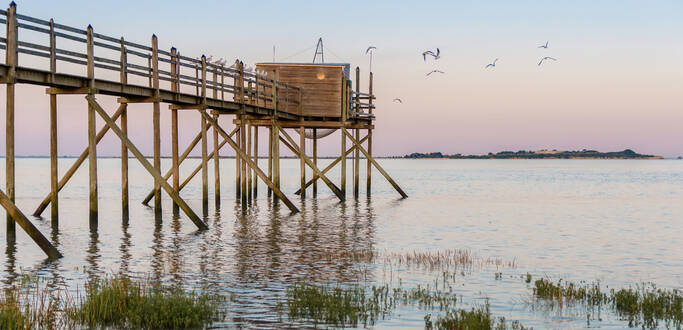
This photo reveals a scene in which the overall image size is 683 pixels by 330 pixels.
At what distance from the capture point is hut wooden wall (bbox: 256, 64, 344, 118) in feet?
111

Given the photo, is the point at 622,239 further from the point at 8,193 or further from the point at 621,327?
the point at 8,193

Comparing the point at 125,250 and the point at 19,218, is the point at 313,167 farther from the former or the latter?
the point at 19,218

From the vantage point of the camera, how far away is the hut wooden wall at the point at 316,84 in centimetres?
3397

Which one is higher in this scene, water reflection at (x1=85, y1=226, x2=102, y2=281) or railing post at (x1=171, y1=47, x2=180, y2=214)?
railing post at (x1=171, y1=47, x2=180, y2=214)

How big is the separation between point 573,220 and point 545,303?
Result: 18208mm

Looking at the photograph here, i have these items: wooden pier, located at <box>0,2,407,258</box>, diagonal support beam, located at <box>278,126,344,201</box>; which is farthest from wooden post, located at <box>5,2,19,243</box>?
diagonal support beam, located at <box>278,126,344,201</box>

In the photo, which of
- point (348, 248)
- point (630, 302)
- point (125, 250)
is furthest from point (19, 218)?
point (630, 302)

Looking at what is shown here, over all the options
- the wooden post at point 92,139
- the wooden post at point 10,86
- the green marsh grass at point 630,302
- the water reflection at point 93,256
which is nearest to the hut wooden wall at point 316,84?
the water reflection at point 93,256

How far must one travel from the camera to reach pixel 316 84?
34094 mm

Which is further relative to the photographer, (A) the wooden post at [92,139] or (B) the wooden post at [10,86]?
(A) the wooden post at [92,139]

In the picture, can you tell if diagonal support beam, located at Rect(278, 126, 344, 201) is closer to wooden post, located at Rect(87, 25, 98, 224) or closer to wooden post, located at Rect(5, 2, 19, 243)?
wooden post, located at Rect(87, 25, 98, 224)

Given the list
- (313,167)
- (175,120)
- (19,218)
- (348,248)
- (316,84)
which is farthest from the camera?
(316,84)

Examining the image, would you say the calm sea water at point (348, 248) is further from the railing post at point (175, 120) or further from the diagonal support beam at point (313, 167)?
the railing post at point (175, 120)

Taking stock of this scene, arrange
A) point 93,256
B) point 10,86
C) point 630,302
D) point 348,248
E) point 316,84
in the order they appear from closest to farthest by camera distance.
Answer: point 630,302 < point 10,86 < point 93,256 < point 348,248 < point 316,84
